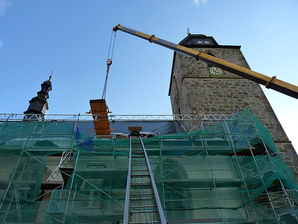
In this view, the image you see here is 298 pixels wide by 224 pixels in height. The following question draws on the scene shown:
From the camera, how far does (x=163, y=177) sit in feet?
24.0

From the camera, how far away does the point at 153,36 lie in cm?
1501

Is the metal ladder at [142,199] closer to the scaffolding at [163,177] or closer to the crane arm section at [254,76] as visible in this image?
the scaffolding at [163,177]

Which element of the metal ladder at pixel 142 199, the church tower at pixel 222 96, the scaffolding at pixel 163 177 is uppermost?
the church tower at pixel 222 96

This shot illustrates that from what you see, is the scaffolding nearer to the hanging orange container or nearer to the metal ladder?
the metal ladder

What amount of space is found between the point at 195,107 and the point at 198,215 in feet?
24.6

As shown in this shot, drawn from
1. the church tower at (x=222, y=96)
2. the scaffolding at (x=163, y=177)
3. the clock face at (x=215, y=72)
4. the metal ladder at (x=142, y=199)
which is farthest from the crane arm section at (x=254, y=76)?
the metal ladder at (x=142, y=199)

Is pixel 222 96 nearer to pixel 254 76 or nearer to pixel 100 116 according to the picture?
pixel 254 76

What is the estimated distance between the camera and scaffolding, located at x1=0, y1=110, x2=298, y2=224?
6.41 meters

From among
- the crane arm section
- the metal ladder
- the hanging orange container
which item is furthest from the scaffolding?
the hanging orange container

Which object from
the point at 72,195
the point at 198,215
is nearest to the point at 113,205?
the point at 72,195

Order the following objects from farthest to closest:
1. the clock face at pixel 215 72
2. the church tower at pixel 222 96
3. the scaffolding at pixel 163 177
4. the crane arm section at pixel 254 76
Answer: the clock face at pixel 215 72 < the church tower at pixel 222 96 < the crane arm section at pixel 254 76 < the scaffolding at pixel 163 177

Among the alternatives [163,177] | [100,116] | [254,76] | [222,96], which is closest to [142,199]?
[163,177]

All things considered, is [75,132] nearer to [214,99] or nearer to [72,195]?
[72,195]

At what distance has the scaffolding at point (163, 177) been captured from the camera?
641cm
